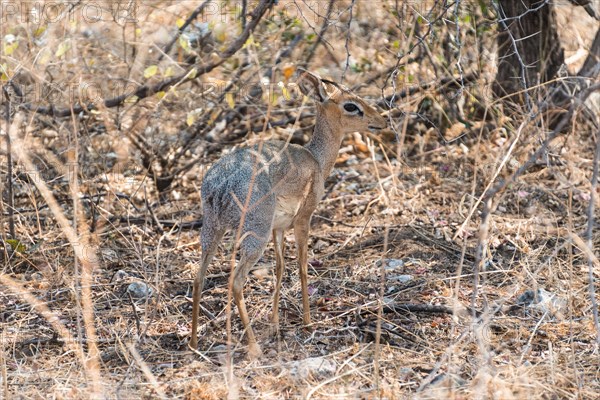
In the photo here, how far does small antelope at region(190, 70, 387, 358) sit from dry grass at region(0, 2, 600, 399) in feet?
0.89

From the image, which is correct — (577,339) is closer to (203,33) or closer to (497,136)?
(497,136)

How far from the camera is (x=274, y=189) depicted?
4.43 metres

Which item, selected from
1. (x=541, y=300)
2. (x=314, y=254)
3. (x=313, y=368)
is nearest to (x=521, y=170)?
(x=313, y=368)

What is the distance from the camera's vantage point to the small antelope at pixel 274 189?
427 centimetres

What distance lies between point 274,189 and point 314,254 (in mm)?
1457

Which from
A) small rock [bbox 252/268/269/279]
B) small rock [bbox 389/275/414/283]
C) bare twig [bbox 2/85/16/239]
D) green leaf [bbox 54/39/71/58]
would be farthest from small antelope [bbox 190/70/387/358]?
bare twig [bbox 2/85/16/239]

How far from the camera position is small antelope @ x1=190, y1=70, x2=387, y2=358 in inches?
168

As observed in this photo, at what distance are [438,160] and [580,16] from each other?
2.96 meters

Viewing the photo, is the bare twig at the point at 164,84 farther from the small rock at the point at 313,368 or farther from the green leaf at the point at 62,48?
the small rock at the point at 313,368

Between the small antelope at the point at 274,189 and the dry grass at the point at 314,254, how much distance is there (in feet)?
0.89

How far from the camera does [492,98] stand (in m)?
7.10

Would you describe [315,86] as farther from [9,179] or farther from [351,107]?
[9,179]

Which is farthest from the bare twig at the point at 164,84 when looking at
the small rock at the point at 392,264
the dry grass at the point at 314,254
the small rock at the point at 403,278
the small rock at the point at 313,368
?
the small rock at the point at 313,368

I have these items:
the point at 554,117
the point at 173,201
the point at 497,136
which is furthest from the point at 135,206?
the point at 554,117
